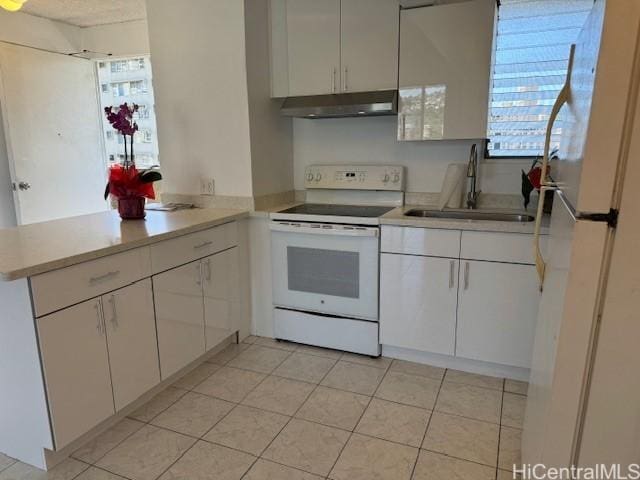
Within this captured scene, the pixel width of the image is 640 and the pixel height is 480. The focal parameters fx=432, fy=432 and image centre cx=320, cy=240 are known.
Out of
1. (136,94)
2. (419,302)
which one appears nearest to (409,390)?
(419,302)

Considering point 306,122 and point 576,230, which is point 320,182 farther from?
point 576,230

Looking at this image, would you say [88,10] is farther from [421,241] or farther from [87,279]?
Result: [421,241]

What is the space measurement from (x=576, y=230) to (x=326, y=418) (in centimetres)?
157

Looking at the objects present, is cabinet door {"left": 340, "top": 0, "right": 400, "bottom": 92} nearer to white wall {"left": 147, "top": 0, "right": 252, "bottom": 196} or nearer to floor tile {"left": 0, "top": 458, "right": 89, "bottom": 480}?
white wall {"left": 147, "top": 0, "right": 252, "bottom": 196}

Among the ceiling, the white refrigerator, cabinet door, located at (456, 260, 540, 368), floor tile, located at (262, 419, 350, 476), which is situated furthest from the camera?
the ceiling

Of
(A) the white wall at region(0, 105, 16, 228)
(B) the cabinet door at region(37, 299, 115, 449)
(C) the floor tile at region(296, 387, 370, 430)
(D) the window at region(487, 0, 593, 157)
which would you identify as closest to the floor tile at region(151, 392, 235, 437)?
(B) the cabinet door at region(37, 299, 115, 449)

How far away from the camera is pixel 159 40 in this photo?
114 inches

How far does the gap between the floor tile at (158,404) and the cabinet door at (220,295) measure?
332mm

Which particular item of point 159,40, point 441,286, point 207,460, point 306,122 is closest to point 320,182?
point 306,122

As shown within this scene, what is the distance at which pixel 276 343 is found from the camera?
294 cm

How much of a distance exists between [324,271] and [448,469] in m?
1.29

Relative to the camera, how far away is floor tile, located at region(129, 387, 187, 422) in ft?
7.11

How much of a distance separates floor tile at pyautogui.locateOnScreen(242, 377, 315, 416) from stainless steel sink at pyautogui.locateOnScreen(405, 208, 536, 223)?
120 centimetres

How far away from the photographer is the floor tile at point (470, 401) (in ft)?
7.04
